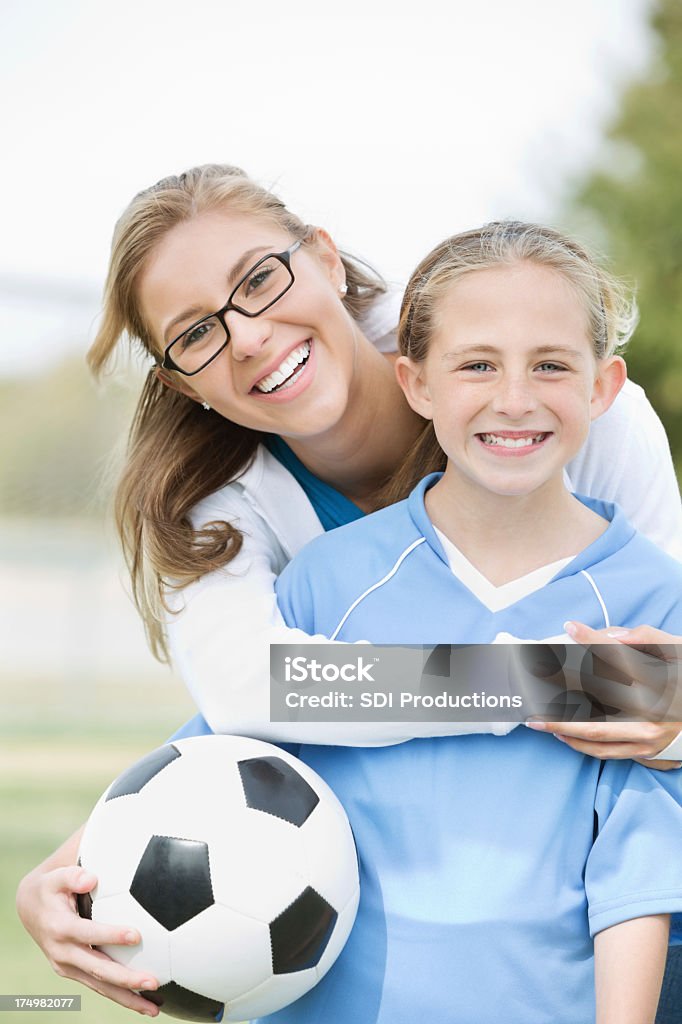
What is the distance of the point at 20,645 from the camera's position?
8008 mm

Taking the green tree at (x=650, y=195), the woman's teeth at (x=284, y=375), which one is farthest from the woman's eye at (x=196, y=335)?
the green tree at (x=650, y=195)

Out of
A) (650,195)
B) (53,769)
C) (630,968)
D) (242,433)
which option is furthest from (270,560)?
(650,195)

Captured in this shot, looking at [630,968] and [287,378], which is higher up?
[287,378]

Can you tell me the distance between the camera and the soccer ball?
1292 millimetres

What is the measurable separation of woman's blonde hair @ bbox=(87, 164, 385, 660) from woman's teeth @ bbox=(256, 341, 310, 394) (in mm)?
198

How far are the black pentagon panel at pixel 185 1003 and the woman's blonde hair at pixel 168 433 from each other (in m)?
0.53

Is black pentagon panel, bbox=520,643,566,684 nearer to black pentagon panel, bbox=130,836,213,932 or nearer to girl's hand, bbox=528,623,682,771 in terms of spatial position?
girl's hand, bbox=528,623,682,771

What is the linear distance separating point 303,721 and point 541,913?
360 millimetres

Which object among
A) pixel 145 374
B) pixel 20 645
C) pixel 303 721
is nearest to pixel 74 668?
pixel 20 645

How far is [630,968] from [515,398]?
0.66 m

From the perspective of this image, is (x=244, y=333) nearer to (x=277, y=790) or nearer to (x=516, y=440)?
(x=516, y=440)

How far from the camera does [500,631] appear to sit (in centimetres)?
140

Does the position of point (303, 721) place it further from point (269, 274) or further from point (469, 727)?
point (269, 274)

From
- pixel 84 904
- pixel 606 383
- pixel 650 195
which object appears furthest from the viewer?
pixel 650 195
